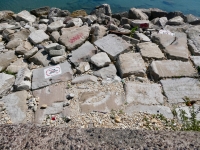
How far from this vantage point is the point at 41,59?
12.3ft

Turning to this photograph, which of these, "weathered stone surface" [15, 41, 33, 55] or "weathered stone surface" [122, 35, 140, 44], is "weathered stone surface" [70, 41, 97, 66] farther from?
"weathered stone surface" [15, 41, 33, 55]

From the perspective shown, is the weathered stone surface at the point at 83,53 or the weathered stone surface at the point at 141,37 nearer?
the weathered stone surface at the point at 83,53

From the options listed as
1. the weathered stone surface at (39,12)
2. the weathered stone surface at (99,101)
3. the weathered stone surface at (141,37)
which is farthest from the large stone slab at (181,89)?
the weathered stone surface at (39,12)

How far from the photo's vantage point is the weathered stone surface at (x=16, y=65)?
3.60m

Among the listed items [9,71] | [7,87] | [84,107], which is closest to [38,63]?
[9,71]

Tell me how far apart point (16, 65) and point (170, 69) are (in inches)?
102

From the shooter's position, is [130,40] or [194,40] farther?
[194,40]

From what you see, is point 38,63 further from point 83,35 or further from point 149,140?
point 149,140

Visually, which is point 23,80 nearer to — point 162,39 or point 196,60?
point 162,39

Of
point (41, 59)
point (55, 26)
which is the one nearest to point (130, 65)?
point (41, 59)

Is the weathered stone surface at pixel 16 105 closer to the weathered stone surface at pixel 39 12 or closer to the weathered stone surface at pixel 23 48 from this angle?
the weathered stone surface at pixel 23 48

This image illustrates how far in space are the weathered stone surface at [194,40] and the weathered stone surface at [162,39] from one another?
1.19 ft

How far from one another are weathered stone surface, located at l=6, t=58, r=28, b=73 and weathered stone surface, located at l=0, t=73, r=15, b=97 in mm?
194

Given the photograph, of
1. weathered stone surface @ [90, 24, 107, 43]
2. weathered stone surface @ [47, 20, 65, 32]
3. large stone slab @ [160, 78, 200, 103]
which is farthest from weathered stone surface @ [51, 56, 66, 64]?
large stone slab @ [160, 78, 200, 103]
